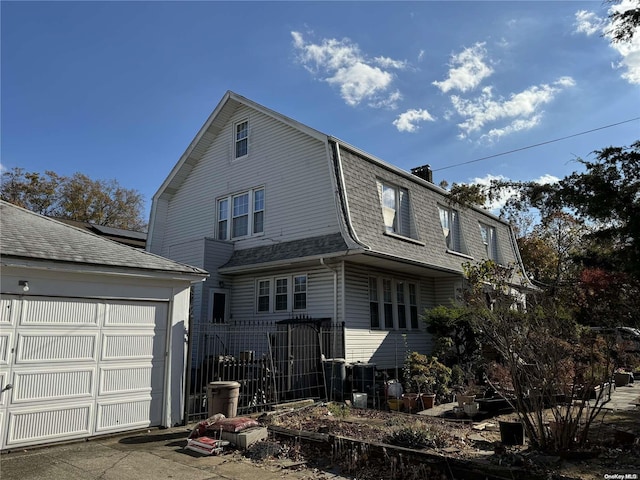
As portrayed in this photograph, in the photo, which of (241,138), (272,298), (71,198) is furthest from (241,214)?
(71,198)

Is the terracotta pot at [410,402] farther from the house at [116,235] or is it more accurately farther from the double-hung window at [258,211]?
the house at [116,235]

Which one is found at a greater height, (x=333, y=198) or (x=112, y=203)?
(x=112, y=203)

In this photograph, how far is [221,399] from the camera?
8414 mm

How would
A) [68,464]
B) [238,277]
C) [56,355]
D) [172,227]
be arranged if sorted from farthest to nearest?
[172,227] → [238,277] → [56,355] → [68,464]

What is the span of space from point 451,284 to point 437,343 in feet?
12.9

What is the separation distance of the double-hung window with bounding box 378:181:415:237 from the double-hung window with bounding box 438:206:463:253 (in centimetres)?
243

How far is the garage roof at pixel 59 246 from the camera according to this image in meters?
7.25

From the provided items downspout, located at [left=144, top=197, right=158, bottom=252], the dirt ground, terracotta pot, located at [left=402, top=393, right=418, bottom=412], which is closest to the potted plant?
terracotta pot, located at [left=402, top=393, right=418, bottom=412]

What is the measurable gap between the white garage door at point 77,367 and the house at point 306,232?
14.8ft

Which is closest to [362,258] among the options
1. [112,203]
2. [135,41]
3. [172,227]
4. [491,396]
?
[491,396]

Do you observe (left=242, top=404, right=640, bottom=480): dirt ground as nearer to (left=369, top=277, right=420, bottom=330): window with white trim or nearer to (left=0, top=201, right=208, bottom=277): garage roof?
(left=0, top=201, right=208, bottom=277): garage roof

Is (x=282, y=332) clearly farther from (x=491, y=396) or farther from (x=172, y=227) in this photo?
(x=172, y=227)

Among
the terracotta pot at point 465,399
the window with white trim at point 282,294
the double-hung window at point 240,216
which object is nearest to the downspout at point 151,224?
the double-hung window at point 240,216

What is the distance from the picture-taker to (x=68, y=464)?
6.10 metres
